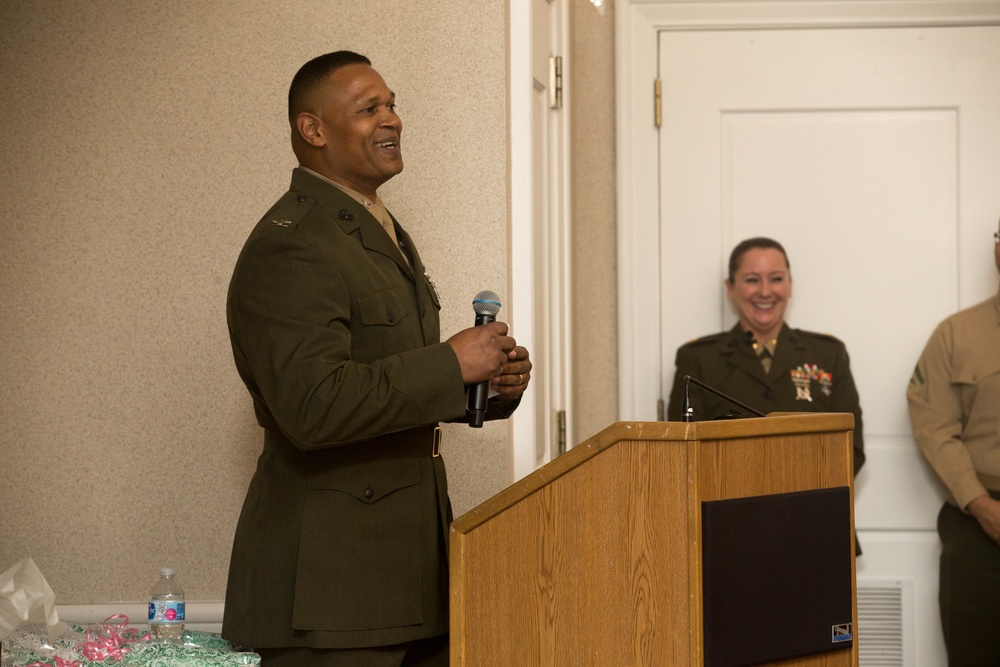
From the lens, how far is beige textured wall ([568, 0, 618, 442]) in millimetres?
3518

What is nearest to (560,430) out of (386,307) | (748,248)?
(748,248)

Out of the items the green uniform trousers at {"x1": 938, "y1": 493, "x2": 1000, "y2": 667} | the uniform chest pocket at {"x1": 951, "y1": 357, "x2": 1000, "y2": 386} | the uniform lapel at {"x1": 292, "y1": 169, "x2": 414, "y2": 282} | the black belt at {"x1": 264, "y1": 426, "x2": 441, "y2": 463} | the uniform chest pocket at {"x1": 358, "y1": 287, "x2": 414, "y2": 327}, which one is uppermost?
the uniform lapel at {"x1": 292, "y1": 169, "x2": 414, "y2": 282}

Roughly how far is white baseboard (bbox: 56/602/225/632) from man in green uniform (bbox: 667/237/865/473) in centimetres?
147

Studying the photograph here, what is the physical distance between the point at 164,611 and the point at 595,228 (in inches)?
77.5

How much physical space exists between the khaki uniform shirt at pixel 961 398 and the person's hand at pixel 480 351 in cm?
207

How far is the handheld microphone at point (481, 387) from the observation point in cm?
169

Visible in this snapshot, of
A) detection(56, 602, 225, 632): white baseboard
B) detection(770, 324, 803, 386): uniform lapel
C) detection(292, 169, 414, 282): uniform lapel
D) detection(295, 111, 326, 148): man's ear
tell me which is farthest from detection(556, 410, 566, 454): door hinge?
detection(295, 111, 326, 148): man's ear

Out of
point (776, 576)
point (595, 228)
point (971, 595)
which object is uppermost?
point (595, 228)

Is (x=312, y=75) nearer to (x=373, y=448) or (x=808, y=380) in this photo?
(x=373, y=448)

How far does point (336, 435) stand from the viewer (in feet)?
5.29

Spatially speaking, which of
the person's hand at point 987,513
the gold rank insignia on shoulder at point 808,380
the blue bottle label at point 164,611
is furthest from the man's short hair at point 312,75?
the person's hand at point 987,513

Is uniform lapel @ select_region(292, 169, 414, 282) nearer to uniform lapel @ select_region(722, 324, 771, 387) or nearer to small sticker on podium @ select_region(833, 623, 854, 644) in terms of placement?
A: small sticker on podium @ select_region(833, 623, 854, 644)

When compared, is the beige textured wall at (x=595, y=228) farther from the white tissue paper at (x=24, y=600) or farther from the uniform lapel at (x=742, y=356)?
the white tissue paper at (x=24, y=600)

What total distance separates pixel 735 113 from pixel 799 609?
2277mm
